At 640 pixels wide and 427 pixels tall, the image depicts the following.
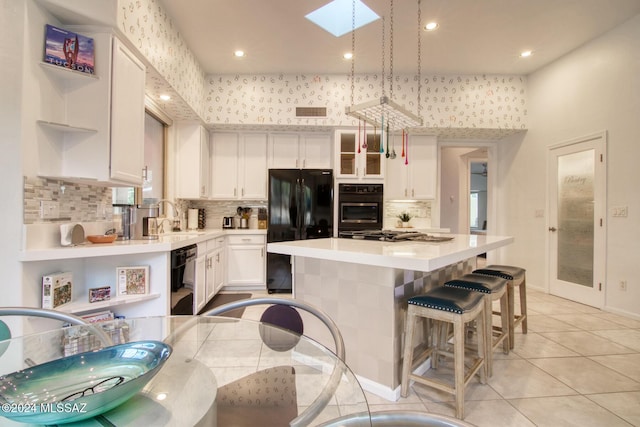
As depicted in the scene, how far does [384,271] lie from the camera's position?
1793 mm

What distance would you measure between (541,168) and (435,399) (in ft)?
13.0

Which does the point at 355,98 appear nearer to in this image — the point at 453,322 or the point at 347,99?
the point at 347,99

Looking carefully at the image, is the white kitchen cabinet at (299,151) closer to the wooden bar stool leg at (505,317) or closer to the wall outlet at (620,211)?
the wooden bar stool leg at (505,317)

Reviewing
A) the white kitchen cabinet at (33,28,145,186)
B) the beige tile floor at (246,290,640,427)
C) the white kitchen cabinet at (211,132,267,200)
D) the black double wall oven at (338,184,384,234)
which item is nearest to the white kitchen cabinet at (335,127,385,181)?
the black double wall oven at (338,184,384,234)

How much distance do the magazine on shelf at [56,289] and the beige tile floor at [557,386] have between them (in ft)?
6.60

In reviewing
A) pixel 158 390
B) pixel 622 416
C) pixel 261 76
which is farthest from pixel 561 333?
pixel 261 76

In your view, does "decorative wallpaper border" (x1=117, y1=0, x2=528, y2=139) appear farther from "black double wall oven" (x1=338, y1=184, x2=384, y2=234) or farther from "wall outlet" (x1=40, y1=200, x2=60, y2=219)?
"wall outlet" (x1=40, y1=200, x2=60, y2=219)

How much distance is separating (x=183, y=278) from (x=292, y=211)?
6.18 feet

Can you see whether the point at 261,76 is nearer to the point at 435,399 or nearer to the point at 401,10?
the point at 401,10

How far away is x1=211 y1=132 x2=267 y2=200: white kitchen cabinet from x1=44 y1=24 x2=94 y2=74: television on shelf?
251 cm

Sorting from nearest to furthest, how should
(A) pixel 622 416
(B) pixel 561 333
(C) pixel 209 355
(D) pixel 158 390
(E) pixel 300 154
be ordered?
(D) pixel 158 390, (C) pixel 209 355, (A) pixel 622 416, (B) pixel 561 333, (E) pixel 300 154

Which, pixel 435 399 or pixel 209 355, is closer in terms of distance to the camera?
pixel 209 355

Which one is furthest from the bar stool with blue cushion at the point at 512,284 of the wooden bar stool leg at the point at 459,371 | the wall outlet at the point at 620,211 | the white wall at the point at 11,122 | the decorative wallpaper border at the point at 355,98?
the white wall at the point at 11,122

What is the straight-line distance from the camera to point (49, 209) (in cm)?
193
